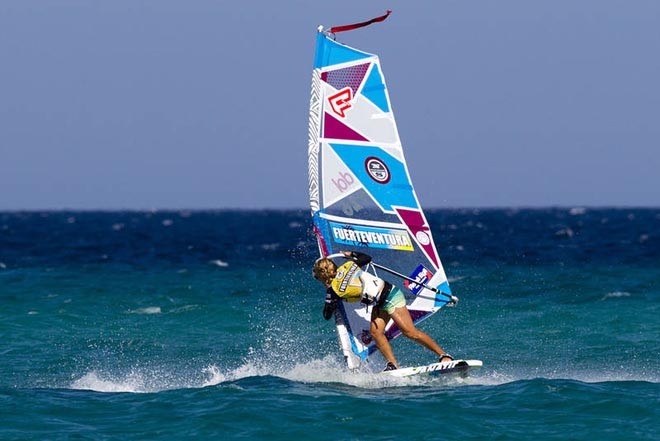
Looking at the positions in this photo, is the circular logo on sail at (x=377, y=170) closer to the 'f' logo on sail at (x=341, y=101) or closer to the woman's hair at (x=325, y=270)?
the 'f' logo on sail at (x=341, y=101)

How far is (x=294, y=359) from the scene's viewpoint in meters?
17.1

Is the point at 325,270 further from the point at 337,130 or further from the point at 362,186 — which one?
the point at 337,130

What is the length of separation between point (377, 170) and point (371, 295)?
1697 mm

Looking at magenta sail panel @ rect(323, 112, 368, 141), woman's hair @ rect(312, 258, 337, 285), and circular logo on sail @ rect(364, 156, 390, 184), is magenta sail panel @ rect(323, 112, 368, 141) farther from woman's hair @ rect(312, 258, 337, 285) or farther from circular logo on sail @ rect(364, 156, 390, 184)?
woman's hair @ rect(312, 258, 337, 285)

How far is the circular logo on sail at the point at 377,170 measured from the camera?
45.0ft

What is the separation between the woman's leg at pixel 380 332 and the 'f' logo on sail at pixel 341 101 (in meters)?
2.58

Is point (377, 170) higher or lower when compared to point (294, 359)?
higher

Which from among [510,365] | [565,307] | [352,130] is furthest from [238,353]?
[565,307]

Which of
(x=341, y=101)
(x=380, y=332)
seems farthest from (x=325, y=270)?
(x=341, y=101)

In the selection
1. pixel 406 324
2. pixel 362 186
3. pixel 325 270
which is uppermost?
pixel 362 186

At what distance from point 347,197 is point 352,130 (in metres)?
0.88

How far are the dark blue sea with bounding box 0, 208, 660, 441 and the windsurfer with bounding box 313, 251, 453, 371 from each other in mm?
552

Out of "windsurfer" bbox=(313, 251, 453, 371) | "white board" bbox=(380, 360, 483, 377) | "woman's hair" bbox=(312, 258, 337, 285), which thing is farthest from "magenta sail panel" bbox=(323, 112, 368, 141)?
"white board" bbox=(380, 360, 483, 377)

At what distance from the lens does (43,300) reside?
87.6ft
